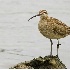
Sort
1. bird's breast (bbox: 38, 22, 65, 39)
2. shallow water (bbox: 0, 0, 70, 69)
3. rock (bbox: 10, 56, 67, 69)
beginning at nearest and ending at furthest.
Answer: rock (bbox: 10, 56, 67, 69)
bird's breast (bbox: 38, 22, 65, 39)
shallow water (bbox: 0, 0, 70, 69)

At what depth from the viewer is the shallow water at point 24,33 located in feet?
42.1

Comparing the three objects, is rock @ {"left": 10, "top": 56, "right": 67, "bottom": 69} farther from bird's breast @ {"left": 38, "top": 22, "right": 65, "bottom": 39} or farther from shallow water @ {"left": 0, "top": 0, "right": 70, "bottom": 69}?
shallow water @ {"left": 0, "top": 0, "right": 70, "bottom": 69}

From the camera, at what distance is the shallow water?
505 inches

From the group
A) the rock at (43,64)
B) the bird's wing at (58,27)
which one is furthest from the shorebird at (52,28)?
the rock at (43,64)

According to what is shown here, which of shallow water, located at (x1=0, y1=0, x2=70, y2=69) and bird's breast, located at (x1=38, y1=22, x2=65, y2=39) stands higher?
shallow water, located at (x1=0, y1=0, x2=70, y2=69)

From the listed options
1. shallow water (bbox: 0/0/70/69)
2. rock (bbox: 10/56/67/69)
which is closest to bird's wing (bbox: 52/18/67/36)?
rock (bbox: 10/56/67/69)

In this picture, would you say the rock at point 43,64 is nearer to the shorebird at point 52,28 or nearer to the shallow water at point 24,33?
the shorebird at point 52,28

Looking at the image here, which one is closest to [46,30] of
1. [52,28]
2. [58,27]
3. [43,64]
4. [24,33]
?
[52,28]

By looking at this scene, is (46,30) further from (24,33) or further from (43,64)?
(24,33)

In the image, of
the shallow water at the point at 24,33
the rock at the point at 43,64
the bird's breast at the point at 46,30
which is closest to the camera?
the rock at the point at 43,64

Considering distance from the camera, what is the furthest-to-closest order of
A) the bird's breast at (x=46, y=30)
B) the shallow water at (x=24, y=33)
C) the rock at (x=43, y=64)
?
the shallow water at (x=24, y=33) < the bird's breast at (x=46, y=30) < the rock at (x=43, y=64)

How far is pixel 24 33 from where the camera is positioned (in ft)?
50.6

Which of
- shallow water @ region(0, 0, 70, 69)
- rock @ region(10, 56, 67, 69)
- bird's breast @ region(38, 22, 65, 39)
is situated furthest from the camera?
shallow water @ region(0, 0, 70, 69)

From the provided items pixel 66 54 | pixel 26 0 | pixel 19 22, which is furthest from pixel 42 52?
pixel 26 0
